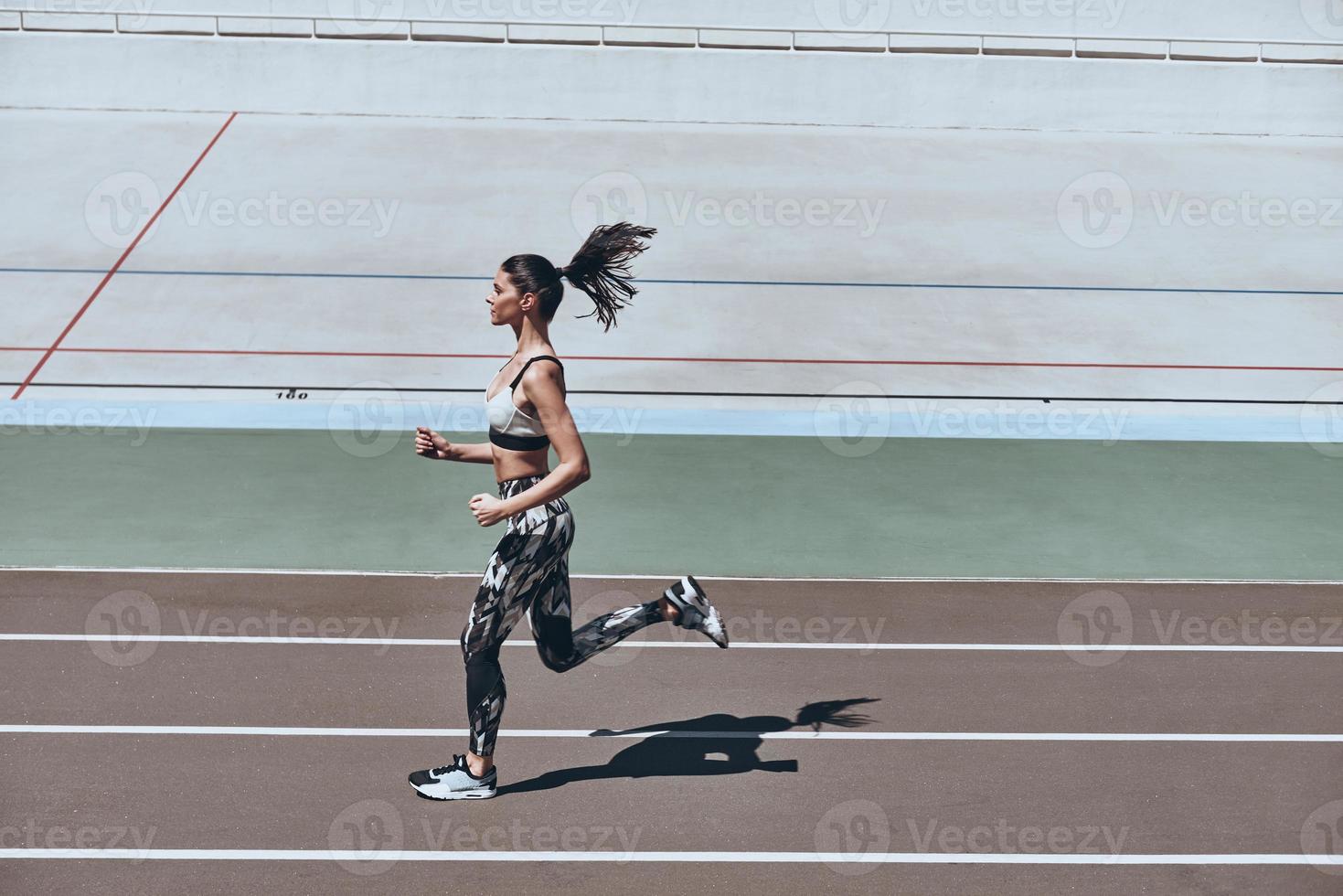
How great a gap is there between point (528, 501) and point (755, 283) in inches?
400

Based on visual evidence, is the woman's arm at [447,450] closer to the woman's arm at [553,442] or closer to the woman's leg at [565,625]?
the woman's arm at [553,442]

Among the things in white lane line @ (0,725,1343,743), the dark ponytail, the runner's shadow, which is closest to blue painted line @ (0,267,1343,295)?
the runner's shadow

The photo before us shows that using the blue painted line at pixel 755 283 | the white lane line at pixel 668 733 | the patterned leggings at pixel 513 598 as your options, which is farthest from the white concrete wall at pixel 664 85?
the patterned leggings at pixel 513 598

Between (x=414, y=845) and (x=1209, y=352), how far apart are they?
10.6 metres

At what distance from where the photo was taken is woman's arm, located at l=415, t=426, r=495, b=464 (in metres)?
5.63

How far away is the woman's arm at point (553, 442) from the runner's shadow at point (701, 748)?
1.30 m

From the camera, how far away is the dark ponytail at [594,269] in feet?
18.6

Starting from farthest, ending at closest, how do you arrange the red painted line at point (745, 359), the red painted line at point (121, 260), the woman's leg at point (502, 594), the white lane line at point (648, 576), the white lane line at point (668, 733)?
1. the red painted line at point (745, 359)
2. the red painted line at point (121, 260)
3. the white lane line at point (648, 576)
4. the white lane line at point (668, 733)
5. the woman's leg at point (502, 594)

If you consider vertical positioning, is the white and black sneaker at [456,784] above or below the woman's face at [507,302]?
below

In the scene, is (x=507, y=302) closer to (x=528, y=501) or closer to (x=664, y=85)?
(x=528, y=501)

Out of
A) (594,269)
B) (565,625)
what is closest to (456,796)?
(565,625)

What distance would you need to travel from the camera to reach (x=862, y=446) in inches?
449

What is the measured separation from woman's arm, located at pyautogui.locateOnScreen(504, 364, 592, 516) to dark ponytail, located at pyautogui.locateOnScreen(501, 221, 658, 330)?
33 centimetres

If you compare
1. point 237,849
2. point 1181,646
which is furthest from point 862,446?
point 237,849
